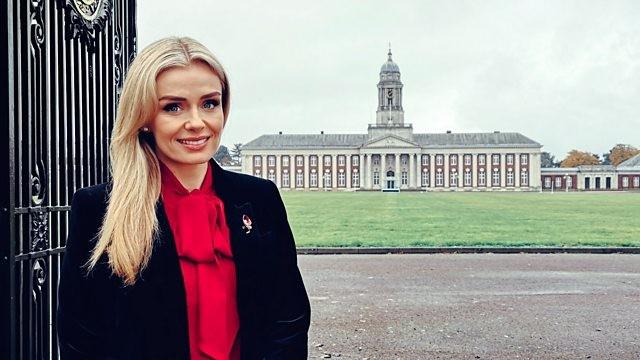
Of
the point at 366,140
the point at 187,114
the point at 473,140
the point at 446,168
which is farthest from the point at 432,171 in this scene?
the point at 187,114

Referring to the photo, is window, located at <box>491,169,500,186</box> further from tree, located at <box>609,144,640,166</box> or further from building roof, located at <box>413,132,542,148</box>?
tree, located at <box>609,144,640,166</box>

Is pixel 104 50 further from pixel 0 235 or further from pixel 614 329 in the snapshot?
pixel 614 329

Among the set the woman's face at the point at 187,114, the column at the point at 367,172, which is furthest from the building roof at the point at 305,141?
the woman's face at the point at 187,114

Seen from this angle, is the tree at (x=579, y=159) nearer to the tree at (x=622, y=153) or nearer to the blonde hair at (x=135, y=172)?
the tree at (x=622, y=153)

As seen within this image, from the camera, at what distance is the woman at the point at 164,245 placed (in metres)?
1.96

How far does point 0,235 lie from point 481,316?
5671mm

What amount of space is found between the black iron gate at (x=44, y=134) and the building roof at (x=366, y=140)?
10222cm

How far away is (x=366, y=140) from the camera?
349ft

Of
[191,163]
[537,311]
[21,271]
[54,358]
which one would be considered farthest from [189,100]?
[537,311]

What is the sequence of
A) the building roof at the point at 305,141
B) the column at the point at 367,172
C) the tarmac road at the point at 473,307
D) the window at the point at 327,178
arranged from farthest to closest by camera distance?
the building roof at the point at 305,141
the window at the point at 327,178
the column at the point at 367,172
the tarmac road at the point at 473,307

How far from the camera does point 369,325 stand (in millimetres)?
6711

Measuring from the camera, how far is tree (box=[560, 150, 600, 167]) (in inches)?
4624

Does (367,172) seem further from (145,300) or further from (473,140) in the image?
(145,300)

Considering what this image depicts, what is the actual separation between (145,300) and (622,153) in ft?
429
